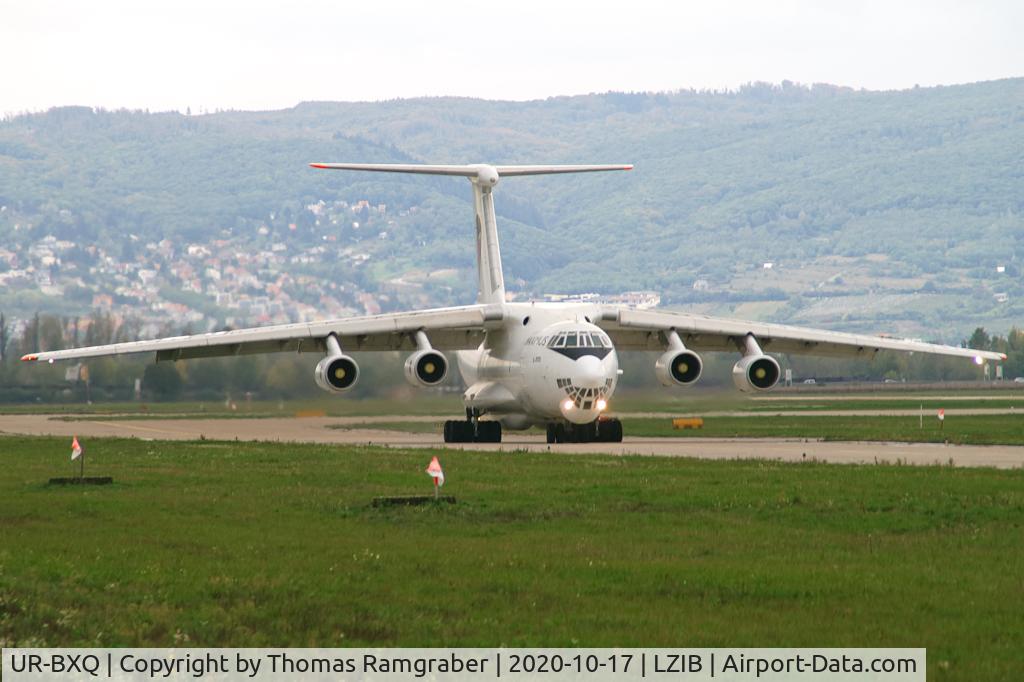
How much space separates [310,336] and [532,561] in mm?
22470

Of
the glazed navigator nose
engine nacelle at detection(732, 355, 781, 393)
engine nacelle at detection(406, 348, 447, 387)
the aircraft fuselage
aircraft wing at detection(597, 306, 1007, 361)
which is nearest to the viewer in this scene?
the glazed navigator nose

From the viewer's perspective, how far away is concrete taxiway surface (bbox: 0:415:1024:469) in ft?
95.0

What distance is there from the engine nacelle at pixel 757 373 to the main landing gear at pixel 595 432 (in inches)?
119

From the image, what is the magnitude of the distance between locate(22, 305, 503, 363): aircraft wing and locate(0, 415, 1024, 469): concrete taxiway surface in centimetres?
216

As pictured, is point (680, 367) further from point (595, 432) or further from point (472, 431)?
point (472, 431)

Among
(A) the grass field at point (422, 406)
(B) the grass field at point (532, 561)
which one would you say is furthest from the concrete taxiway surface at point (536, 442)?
(B) the grass field at point (532, 561)

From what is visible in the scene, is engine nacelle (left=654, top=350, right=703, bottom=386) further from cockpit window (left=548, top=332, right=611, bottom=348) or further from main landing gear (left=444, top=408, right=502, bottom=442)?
main landing gear (left=444, top=408, right=502, bottom=442)

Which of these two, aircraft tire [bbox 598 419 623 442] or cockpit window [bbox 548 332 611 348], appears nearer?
cockpit window [bbox 548 332 611 348]

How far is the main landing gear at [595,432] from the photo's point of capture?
3597 centimetres

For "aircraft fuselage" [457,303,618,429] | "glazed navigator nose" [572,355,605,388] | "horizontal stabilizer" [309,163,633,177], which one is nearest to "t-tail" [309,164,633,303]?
"horizontal stabilizer" [309,163,633,177]

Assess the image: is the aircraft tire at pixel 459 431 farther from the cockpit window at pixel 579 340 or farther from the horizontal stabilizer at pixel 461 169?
the horizontal stabilizer at pixel 461 169

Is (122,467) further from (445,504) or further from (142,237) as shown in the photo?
(142,237)

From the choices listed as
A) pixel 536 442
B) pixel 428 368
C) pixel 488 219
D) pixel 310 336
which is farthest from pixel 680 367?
pixel 310 336

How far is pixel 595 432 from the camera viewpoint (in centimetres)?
3597
